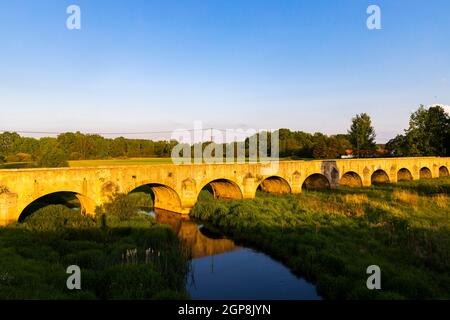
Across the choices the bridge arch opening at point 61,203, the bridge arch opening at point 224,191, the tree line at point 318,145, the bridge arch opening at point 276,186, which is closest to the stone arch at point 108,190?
the bridge arch opening at point 61,203

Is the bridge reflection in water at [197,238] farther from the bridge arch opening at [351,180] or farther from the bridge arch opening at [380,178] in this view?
the bridge arch opening at [380,178]

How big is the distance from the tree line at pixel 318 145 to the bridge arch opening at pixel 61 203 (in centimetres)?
2605

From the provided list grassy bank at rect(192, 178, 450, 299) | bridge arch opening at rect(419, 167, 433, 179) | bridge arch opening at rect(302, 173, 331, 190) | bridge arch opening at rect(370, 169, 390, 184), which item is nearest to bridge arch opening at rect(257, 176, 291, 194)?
grassy bank at rect(192, 178, 450, 299)

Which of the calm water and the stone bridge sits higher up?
the stone bridge

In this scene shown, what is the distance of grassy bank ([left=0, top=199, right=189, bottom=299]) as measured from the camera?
473 inches

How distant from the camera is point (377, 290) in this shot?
12.2 meters

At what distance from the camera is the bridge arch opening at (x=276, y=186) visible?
38.6 meters

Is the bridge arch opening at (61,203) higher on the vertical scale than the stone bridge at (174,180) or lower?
lower

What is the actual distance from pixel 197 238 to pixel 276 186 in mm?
19120

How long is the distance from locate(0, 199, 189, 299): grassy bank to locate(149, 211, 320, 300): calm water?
3.62 feet

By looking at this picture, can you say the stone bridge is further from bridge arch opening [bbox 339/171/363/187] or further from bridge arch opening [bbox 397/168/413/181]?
bridge arch opening [bbox 397/168/413/181]
